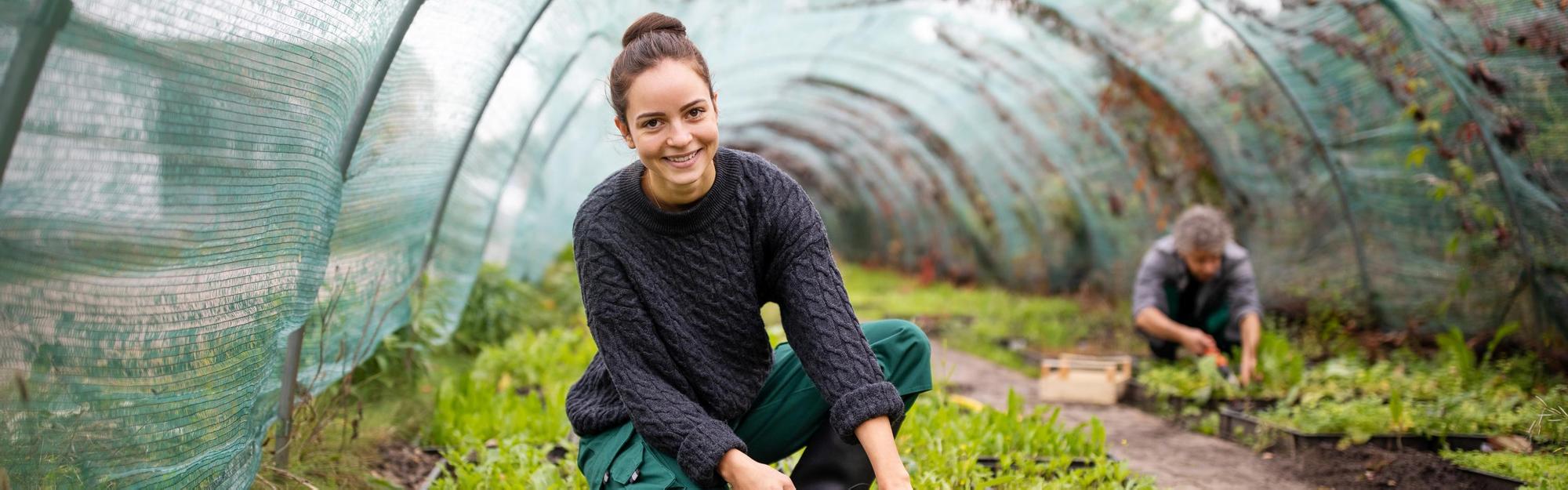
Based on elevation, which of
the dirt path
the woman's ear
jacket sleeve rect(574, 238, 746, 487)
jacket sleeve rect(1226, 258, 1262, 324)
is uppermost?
the woman's ear

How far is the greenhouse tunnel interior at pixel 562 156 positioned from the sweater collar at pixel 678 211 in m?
0.21

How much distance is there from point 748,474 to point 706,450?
0.32 feet

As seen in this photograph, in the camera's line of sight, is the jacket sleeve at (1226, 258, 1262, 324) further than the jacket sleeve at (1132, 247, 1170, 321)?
No

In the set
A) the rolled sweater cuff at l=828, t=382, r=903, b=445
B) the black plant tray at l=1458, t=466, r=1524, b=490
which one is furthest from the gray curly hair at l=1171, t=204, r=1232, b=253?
the rolled sweater cuff at l=828, t=382, r=903, b=445

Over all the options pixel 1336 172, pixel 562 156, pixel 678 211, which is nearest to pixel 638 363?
pixel 678 211

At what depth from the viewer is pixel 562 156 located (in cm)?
937

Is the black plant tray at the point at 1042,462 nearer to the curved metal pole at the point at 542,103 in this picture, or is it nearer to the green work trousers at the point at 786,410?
the green work trousers at the point at 786,410

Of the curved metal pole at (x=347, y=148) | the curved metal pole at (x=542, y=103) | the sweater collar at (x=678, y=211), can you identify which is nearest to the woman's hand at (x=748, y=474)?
the sweater collar at (x=678, y=211)

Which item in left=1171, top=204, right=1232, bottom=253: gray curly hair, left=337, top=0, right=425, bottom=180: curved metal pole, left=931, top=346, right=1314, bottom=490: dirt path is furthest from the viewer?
left=1171, top=204, right=1232, bottom=253: gray curly hair

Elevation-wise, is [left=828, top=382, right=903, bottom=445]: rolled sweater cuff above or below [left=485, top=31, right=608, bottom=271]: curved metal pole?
below

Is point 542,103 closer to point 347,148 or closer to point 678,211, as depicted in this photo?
point 347,148

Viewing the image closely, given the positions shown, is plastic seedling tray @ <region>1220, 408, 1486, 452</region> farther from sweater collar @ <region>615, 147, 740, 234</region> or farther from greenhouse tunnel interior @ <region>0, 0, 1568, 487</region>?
sweater collar @ <region>615, 147, 740, 234</region>

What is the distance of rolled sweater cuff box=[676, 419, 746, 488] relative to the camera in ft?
7.34

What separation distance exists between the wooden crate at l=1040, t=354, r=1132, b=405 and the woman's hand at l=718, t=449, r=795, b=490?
419 centimetres
